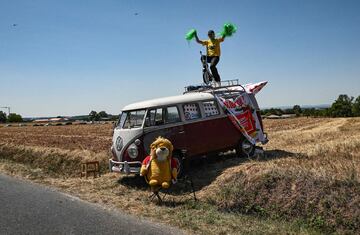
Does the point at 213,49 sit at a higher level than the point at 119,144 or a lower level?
higher

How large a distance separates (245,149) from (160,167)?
4.40 metres

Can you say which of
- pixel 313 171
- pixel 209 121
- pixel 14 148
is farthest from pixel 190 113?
pixel 14 148

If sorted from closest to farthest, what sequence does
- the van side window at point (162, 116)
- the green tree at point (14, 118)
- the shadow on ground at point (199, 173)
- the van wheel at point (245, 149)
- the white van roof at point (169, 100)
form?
the shadow on ground at point (199, 173) → the van side window at point (162, 116) → the white van roof at point (169, 100) → the van wheel at point (245, 149) → the green tree at point (14, 118)

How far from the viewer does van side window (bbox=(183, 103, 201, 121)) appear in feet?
37.8

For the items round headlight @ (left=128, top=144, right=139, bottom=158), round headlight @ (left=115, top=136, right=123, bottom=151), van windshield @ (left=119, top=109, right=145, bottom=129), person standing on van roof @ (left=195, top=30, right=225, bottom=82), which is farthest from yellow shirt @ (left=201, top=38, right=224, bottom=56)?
round headlight @ (left=128, top=144, right=139, bottom=158)

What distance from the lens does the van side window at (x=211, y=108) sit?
1201 centimetres

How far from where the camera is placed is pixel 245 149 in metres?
12.7

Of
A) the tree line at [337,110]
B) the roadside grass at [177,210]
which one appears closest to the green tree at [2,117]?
the tree line at [337,110]

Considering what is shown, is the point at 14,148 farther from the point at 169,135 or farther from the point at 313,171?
the point at 313,171

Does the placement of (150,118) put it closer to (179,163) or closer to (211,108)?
(179,163)

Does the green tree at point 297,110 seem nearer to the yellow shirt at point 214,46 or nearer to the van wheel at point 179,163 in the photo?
the yellow shirt at point 214,46

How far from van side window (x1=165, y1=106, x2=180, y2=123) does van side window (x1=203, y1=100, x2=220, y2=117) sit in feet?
3.43

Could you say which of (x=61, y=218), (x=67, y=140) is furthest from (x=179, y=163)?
(x=67, y=140)

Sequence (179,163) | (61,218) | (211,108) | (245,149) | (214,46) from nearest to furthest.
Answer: (61,218), (179,163), (211,108), (245,149), (214,46)
